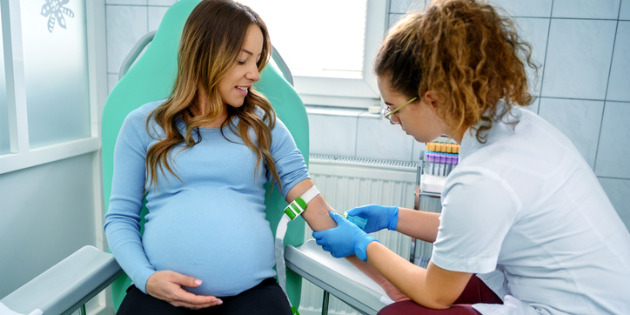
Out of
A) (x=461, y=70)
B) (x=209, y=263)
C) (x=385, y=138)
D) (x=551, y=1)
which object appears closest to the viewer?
(x=461, y=70)

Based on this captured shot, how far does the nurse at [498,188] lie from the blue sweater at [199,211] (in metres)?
0.36

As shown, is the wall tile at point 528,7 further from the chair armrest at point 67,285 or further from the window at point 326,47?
the chair armrest at point 67,285

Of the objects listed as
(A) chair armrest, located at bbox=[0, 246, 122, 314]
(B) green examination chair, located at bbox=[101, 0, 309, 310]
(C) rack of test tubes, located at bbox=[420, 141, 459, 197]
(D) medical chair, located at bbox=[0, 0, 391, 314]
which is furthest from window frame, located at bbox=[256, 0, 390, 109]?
(A) chair armrest, located at bbox=[0, 246, 122, 314]

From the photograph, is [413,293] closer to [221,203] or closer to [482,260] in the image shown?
[482,260]

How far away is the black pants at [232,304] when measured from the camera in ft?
3.12

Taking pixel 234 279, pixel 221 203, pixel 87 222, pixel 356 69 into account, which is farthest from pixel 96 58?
pixel 234 279

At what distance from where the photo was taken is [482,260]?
0.78 meters

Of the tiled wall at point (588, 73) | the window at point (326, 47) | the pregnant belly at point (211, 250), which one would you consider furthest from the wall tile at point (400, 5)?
the pregnant belly at point (211, 250)

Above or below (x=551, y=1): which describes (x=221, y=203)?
below

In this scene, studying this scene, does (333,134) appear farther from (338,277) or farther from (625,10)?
(625,10)

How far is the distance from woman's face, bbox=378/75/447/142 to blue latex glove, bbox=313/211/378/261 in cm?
28

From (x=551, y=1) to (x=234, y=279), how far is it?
5.02ft

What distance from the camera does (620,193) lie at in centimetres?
177

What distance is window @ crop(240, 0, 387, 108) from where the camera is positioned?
1987mm
